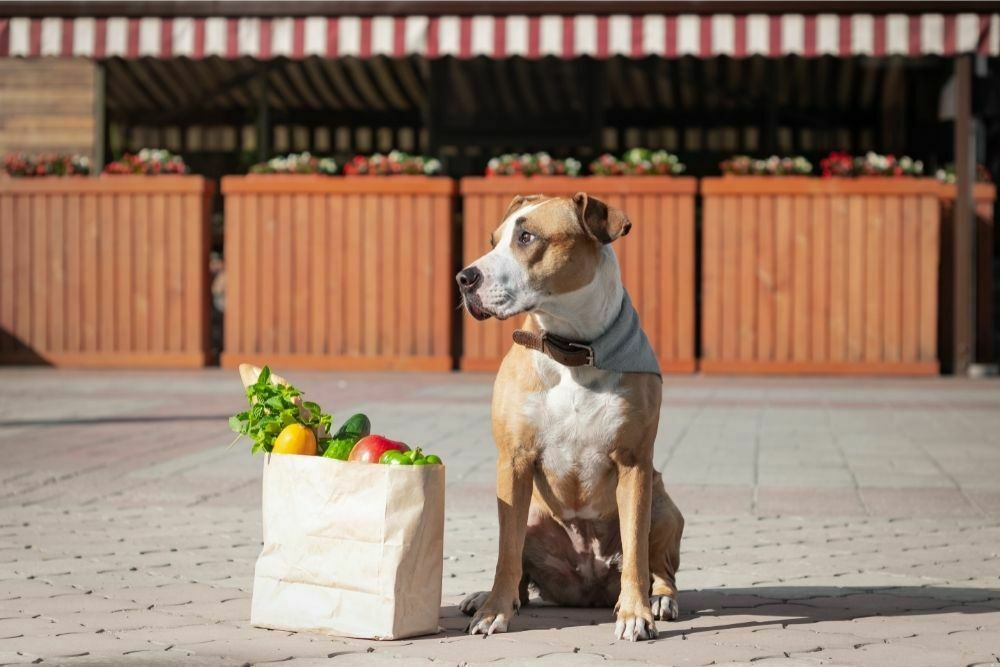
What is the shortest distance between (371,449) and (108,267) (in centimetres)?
993

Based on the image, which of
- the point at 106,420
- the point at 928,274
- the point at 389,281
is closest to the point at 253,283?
the point at 389,281

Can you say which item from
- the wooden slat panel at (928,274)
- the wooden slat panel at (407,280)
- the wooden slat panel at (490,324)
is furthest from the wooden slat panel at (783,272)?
the wooden slat panel at (407,280)

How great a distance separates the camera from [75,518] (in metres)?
5.86

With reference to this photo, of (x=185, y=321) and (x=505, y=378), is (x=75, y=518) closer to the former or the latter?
(x=505, y=378)

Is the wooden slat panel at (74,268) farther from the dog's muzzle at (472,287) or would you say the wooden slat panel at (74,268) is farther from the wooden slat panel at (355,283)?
the dog's muzzle at (472,287)

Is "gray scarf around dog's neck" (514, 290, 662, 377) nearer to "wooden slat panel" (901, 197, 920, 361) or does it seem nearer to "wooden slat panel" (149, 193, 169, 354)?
"wooden slat panel" (901, 197, 920, 361)

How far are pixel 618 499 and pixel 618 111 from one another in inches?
568

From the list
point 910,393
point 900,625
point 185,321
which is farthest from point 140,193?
point 900,625

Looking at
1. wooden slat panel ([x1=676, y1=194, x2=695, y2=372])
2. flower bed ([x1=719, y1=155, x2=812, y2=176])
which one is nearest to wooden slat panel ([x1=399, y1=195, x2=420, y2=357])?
wooden slat panel ([x1=676, y1=194, x2=695, y2=372])

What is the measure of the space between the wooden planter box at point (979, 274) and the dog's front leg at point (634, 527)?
31.6 feet

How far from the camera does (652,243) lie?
12891 millimetres

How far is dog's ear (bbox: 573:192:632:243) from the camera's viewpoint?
13.0 ft

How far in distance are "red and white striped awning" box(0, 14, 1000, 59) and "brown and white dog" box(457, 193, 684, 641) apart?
8.74 metres

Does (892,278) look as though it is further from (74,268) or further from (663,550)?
(663,550)
